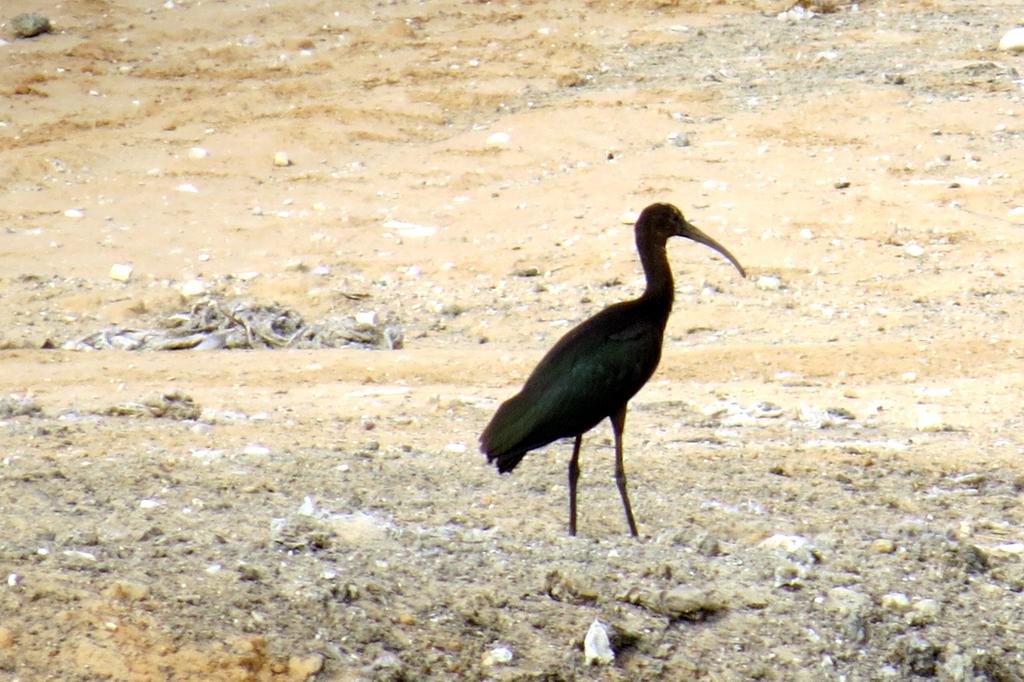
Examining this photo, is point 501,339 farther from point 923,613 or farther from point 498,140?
point 923,613

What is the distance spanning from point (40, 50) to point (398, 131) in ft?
13.2

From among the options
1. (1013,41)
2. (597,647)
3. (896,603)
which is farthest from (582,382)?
(1013,41)

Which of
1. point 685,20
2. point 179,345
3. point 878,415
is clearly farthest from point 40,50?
point 878,415

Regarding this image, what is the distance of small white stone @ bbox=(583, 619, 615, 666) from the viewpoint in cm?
501

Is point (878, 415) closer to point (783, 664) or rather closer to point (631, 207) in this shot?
point (783, 664)

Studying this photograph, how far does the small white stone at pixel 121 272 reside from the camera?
1052 centimetres

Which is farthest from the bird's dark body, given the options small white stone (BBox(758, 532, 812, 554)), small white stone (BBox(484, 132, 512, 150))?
small white stone (BBox(484, 132, 512, 150))

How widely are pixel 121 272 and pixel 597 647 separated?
632 cm

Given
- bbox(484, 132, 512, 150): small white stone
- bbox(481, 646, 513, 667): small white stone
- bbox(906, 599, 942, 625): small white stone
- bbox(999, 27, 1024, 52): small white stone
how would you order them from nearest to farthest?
bbox(481, 646, 513, 667): small white stone
bbox(906, 599, 942, 625): small white stone
bbox(484, 132, 512, 150): small white stone
bbox(999, 27, 1024, 52): small white stone

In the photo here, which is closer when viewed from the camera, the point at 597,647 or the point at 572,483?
the point at 597,647

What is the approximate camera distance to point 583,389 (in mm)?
5820

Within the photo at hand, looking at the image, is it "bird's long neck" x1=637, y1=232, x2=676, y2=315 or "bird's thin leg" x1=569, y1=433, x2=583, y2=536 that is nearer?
"bird's thin leg" x1=569, y1=433, x2=583, y2=536

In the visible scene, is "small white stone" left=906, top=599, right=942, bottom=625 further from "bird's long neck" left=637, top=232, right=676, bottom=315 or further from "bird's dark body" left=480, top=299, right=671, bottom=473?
"bird's long neck" left=637, top=232, right=676, bottom=315

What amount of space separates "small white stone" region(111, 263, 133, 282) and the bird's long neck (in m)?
5.00
